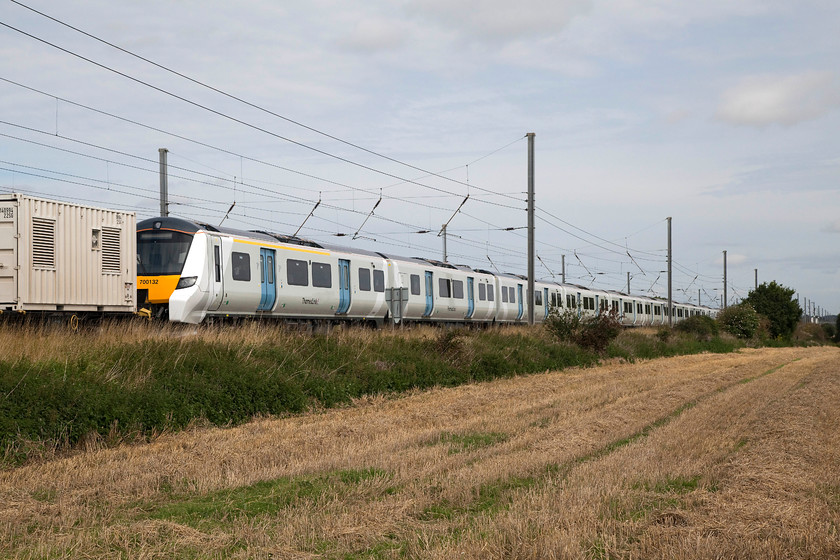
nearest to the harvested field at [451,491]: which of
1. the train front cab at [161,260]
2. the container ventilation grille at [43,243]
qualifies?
the container ventilation grille at [43,243]

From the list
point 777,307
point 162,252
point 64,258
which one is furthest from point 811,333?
point 64,258

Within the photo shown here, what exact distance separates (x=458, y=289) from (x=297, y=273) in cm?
1305

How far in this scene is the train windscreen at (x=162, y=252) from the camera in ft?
68.2

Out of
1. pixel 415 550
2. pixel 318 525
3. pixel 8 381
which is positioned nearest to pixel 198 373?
pixel 8 381

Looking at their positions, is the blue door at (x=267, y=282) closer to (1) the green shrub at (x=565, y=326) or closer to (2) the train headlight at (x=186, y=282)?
(2) the train headlight at (x=186, y=282)

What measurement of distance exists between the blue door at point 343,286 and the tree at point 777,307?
194ft

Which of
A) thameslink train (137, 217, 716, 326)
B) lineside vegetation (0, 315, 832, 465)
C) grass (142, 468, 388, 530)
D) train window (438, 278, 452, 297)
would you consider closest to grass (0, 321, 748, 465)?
lineside vegetation (0, 315, 832, 465)

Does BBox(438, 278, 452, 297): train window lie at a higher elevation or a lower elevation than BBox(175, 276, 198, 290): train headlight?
higher

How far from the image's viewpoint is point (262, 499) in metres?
7.49

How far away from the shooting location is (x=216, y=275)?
21.2 metres

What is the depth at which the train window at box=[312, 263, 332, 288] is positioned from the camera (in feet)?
83.7

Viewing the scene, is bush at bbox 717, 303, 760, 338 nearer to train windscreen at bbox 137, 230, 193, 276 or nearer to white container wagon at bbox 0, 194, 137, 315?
train windscreen at bbox 137, 230, 193, 276

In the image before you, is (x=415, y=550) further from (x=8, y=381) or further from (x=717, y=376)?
(x=717, y=376)

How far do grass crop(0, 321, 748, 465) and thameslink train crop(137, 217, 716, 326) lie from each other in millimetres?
1314
